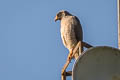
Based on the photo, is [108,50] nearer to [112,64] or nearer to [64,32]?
[112,64]

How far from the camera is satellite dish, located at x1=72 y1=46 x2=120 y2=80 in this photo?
4.58m

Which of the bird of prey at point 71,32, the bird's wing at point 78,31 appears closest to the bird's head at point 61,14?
Answer: the bird of prey at point 71,32

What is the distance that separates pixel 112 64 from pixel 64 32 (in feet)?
19.3

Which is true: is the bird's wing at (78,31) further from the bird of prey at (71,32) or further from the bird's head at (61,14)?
the bird's head at (61,14)

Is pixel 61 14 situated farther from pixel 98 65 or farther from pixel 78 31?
pixel 98 65

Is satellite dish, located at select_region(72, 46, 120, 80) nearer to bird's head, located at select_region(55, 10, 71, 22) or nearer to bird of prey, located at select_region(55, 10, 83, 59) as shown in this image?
bird of prey, located at select_region(55, 10, 83, 59)

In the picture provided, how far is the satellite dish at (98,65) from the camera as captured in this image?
458 cm

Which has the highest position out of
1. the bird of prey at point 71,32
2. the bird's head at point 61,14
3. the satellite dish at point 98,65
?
the satellite dish at point 98,65

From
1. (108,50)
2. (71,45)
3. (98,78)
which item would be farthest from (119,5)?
(71,45)

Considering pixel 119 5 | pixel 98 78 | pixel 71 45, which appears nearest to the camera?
pixel 98 78

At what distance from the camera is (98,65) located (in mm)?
4680

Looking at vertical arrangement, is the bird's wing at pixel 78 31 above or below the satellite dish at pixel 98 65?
below

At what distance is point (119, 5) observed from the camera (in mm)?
6051

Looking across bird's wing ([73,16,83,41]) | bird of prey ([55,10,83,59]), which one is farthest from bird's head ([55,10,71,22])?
bird's wing ([73,16,83,41])
